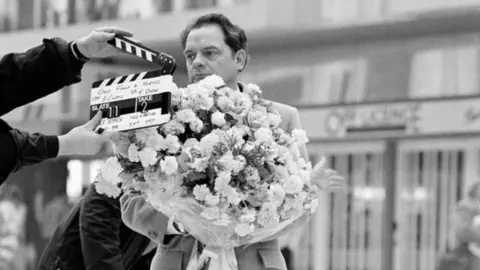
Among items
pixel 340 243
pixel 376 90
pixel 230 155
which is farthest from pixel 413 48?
pixel 230 155

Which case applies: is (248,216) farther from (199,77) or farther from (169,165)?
(199,77)

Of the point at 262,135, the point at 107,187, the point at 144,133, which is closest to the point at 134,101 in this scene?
the point at 144,133

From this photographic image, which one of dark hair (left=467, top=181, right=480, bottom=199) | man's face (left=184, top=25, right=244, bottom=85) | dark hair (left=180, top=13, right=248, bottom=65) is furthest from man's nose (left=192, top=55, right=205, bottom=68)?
dark hair (left=467, top=181, right=480, bottom=199)

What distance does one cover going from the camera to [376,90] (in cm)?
975

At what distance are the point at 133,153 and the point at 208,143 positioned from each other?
9.3 inches

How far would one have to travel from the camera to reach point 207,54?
352cm

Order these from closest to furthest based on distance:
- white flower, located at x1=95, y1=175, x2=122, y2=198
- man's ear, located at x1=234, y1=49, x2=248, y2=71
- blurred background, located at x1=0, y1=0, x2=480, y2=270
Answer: white flower, located at x1=95, y1=175, x2=122, y2=198
man's ear, located at x1=234, y1=49, x2=248, y2=71
blurred background, located at x1=0, y1=0, x2=480, y2=270

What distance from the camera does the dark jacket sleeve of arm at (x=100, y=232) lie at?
13.5ft

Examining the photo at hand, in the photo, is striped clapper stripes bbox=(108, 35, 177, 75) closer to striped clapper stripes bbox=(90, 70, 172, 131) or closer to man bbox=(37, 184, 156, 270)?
striped clapper stripes bbox=(90, 70, 172, 131)

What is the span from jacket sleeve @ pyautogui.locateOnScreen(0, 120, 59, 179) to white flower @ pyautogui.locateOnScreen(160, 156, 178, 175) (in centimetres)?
34

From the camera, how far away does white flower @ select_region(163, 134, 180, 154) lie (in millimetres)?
2986

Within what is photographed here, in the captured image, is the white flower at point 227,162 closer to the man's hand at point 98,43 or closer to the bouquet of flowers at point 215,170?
the bouquet of flowers at point 215,170

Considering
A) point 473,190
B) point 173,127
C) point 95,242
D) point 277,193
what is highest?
point 173,127

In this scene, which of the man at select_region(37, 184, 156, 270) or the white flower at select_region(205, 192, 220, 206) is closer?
the white flower at select_region(205, 192, 220, 206)
